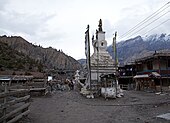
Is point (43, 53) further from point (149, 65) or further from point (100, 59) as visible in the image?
point (100, 59)

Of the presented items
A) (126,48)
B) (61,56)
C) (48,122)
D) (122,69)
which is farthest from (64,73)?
(126,48)

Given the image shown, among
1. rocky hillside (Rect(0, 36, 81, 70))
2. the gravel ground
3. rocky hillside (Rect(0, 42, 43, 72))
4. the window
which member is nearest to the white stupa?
the window

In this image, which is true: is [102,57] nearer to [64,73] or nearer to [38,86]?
[38,86]

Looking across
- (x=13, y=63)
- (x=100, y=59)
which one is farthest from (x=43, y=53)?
(x=100, y=59)

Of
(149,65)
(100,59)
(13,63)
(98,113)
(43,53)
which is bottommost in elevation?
(98,113)

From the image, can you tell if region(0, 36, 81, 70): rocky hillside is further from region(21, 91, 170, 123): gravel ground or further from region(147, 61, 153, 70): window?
region(21, 91, 170, 123): gravel ground

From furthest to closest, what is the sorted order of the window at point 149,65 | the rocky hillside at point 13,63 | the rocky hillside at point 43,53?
1. the rocky hillside at point 43,53
2. the rocky hillside at point 13,63
3. the window at point 149,65

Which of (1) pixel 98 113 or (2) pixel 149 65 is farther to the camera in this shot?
(2) pixel 149 65

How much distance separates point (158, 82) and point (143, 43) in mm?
161807

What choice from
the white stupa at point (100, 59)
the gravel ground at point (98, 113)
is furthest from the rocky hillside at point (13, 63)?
the gravel ground at point (98, 113)

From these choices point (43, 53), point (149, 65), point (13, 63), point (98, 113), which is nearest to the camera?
point (98, 113)

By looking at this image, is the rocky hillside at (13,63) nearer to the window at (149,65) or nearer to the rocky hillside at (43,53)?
the window at (149,65)

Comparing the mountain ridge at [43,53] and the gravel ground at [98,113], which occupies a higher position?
the mountain ridge at [43,53]

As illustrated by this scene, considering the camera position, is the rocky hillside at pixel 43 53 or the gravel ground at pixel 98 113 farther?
the rocky hillside at pixel 43 53
